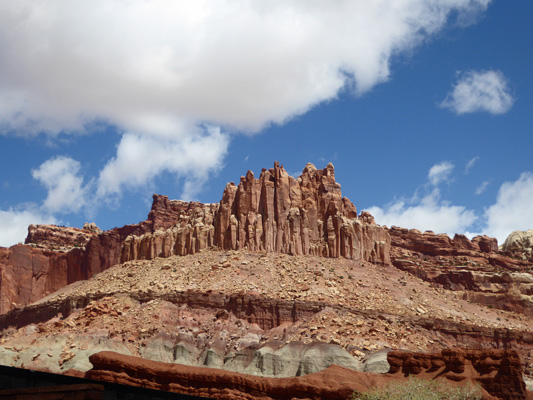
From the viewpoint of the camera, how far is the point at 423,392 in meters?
55.8

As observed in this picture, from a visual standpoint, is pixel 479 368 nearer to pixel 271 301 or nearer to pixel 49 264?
pixel 271 301

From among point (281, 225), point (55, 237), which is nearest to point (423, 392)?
point (281, 225)

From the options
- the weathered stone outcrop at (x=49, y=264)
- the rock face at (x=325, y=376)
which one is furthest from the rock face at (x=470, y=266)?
the rock face at (x=325, y=376)

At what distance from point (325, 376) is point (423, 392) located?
Result: 9.93 metres

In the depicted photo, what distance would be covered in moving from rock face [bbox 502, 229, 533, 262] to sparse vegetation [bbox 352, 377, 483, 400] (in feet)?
352

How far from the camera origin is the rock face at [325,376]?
6009 cm

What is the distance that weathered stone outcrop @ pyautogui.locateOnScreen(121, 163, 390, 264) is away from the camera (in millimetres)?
107062

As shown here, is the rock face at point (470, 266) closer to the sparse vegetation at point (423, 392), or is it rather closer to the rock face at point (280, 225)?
the rock face at point (280, 225)

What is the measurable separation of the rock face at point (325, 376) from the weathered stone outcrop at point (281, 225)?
131 ft

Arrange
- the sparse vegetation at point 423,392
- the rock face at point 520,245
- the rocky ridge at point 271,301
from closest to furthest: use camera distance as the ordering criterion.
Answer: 1. the sparse vegetation at point 423,392
2. the rocky ridge at point 271,301
3. the rock face at point 520,245

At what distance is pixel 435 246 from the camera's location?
161 m

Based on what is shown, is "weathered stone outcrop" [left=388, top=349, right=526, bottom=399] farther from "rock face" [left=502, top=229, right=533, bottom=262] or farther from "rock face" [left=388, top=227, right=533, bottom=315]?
"rock face" [left=502, top=229, right=533, bottom=262]

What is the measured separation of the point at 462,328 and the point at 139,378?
4184 cm

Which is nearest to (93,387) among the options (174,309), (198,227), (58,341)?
(58,341)
